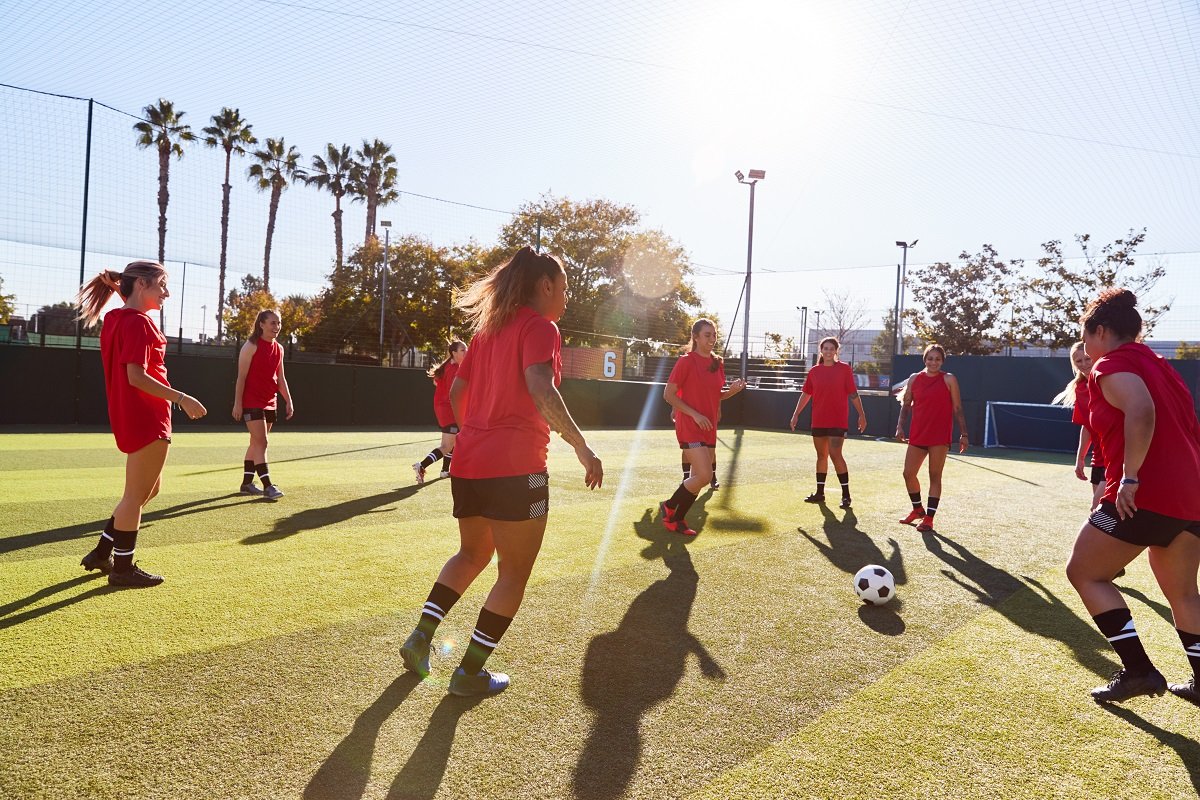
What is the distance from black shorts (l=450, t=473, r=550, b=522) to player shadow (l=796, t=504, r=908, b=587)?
356 cm

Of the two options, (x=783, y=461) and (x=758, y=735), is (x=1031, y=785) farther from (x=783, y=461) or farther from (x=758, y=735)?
(x=783, y=461)

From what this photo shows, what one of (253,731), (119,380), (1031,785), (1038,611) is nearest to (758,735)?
(1031,785)

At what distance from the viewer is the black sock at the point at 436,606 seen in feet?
11.4

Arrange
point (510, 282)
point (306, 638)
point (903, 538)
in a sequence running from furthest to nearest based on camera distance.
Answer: point (903, 538) → point (306, 638) → point (510, 282)

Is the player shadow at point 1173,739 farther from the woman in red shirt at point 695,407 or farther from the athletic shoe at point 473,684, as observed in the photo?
the woman in red shirt at point 695,407

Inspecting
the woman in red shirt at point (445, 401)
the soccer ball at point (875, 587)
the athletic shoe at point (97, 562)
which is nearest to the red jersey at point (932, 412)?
the soccer ball at point (875, 587)

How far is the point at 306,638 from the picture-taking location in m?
3.89

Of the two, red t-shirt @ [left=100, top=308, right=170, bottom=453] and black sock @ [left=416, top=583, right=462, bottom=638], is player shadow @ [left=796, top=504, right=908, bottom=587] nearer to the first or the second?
black sock @ [left=416, top=583, right=462, bottom=638]

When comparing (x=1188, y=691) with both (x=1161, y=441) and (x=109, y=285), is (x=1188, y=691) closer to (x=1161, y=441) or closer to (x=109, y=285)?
(x=1161, y=441)

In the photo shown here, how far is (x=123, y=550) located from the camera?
4645 millimetres

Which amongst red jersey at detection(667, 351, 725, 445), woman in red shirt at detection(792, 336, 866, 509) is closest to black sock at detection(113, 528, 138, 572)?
red jersey at detection(667, 351, 725, 445)

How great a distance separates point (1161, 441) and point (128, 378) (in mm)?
5348

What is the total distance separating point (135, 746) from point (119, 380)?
8.39ft

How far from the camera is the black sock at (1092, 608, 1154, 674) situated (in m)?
3.37
